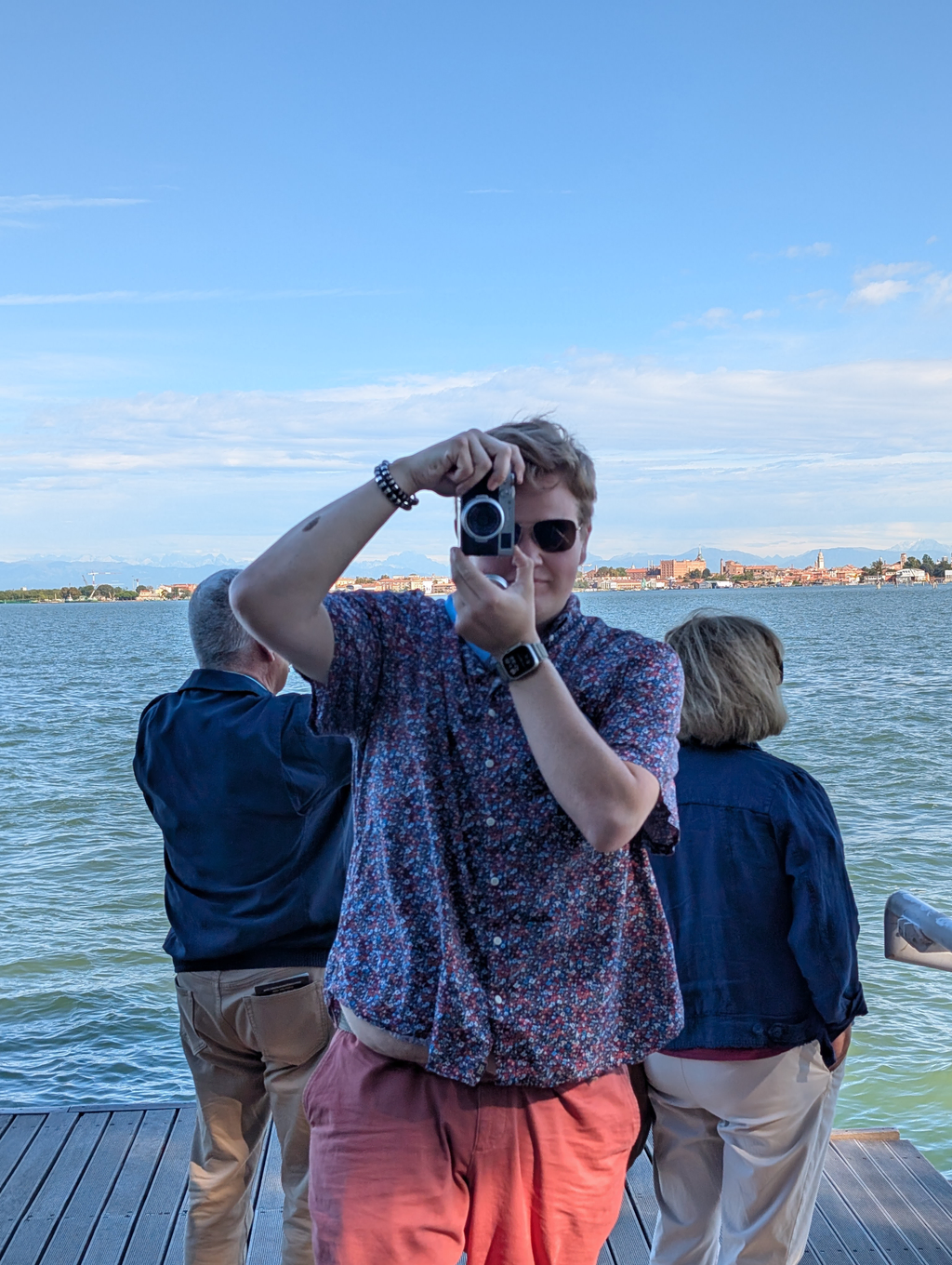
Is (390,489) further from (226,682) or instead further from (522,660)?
(226,682)

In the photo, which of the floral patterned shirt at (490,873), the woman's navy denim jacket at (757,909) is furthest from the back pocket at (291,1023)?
the floral patterned shirt at (490,873)

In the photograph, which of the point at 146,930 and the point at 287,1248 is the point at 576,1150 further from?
the point at 146,930

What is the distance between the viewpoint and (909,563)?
186500 mm

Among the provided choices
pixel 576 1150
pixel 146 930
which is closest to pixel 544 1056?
pixel 576 1150

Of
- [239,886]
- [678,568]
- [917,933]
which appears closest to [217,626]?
[239,886]

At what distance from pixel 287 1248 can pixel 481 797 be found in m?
1.68

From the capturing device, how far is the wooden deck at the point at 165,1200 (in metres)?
3.06

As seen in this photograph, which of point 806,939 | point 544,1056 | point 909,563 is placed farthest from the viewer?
point 909,563

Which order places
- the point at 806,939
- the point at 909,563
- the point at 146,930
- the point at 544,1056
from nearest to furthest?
the point at 544,1056, the point at 806,939, the point at 146,930, the point at 909,563

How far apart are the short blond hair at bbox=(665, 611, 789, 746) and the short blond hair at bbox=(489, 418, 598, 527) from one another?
2.54 feet

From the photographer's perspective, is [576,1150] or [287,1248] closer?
[576,1150]

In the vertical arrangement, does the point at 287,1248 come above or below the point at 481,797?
below

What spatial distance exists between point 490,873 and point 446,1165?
1.29 feet

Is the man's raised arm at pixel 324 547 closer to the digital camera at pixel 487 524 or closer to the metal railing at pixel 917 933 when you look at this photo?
the digital camera at pixel 487 524
